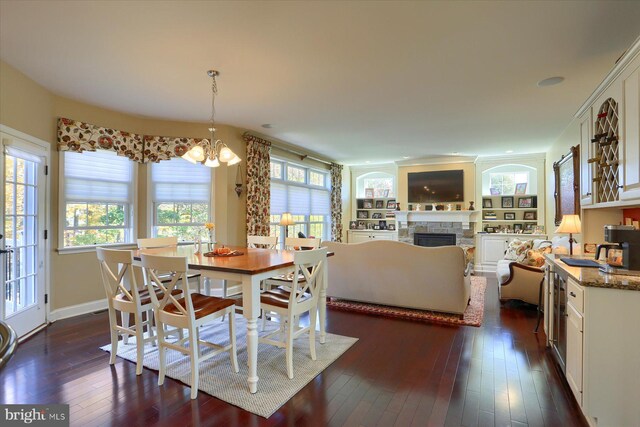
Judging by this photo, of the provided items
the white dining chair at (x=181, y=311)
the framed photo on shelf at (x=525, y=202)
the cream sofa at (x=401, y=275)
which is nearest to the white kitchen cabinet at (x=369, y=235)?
the framed photo on shelf at (x=525, y=202)

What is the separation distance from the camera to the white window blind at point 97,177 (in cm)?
418

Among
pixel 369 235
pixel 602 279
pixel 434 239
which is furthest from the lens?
pixel 369 235

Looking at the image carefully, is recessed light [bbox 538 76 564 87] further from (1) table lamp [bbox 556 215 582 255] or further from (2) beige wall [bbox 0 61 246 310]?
(2) beige wall [bbox 0 61 246 310]

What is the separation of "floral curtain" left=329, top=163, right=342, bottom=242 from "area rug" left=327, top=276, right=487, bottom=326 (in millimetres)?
3709

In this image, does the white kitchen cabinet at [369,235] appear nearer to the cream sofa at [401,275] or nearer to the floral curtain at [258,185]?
the floral curtain at [258,185]

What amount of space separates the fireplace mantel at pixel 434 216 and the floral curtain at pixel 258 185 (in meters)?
3.96

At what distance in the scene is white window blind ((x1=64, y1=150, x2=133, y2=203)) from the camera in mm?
4176

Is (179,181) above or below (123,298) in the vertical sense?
above

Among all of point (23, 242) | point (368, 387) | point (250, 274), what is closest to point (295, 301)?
point (250, 274)

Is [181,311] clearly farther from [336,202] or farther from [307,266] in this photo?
[336,202]

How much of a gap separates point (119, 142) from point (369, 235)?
6.33m

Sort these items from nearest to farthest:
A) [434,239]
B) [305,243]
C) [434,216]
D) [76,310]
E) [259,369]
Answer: [259,369], [305,243], [76,310], [434,216], [434,239]

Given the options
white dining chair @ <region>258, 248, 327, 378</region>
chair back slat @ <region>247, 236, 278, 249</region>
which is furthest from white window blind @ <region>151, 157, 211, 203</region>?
white dining chair @ <region>258, 248, 327, 378</region>

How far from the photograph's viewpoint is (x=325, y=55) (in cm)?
296
